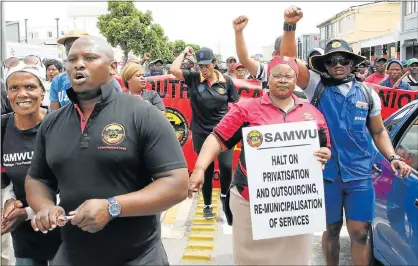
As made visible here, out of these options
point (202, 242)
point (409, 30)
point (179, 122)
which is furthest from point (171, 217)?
point (409, 30)

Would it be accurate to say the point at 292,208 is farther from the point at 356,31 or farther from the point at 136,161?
the point at 356,31

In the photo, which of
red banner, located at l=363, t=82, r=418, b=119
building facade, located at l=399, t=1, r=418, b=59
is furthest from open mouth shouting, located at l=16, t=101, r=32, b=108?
building facade, located at l=399, t=1, r=418, b=59

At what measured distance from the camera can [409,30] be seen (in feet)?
102

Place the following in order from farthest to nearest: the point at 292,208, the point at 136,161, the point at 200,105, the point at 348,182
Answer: the point at 200,105
the point at 348,182
the point at 292,208
the point at 136,161

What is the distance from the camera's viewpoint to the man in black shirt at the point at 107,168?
7.25 feet

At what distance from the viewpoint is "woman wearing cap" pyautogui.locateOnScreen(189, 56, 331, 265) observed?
320 cm

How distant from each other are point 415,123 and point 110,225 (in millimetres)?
2678

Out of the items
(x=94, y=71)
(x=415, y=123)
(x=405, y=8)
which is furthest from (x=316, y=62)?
(x=405, y=8)

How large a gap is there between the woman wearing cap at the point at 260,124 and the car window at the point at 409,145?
39.1 inches

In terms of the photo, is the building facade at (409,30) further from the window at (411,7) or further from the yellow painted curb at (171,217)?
the yellow painted curb at (171,217)

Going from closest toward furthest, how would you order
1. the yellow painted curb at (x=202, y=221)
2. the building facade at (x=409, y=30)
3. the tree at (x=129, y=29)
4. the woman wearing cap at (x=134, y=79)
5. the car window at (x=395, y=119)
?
the car window at (x=395, y=119), the woman wearing cap at (x=134, y=79), the yellow painted curb at (x=202, y=221), the building facade at (x=409, y=30), the tree at (x=129, y=29)

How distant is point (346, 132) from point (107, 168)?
2.03 m

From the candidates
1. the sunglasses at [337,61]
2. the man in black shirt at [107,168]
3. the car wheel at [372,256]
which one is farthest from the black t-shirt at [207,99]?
the man in black shirt at [107,168]

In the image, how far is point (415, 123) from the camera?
13.0 ft
